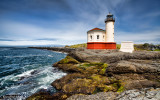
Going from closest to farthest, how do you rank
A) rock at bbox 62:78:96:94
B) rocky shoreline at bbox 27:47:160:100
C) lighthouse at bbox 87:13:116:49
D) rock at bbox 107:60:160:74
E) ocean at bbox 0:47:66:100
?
rocky shoreline at bbox 27:47:160:100
rock at bbox 62:78:96:94
ocean at bbox 0:47:66:100
rock at bbox 107:60:160:74
lighthouse at bbox 87:13:116:49

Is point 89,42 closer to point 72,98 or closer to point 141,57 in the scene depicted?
point 141,57

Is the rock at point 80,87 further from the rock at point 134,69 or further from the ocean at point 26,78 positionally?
the rock at point 134,69

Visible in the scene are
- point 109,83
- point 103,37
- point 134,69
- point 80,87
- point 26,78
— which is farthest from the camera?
point 103,37

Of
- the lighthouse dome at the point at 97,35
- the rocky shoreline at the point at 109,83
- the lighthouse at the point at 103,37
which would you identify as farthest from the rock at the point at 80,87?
the lighthouse dome at the point at 97,35

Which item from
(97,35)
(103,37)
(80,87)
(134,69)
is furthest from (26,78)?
(103,37)

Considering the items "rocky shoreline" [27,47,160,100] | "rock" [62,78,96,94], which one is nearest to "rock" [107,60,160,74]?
"rocky shoreline" [27,47,160,100]

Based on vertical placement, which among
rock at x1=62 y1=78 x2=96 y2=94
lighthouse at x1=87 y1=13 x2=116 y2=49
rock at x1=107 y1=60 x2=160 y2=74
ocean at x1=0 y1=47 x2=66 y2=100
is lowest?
ocean at x1=0 y1=47 x2=66 y2=100

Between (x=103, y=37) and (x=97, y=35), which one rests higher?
(x=97, y=35)

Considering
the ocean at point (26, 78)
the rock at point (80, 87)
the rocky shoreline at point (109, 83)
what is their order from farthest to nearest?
the ocean at point (26, 78) → the rock at point (80, 87) → the rocky shoreline at point (109, 83)

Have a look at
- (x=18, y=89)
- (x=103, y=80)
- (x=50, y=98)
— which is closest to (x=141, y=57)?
(x=103, y=80)

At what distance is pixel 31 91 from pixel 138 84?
9.45m

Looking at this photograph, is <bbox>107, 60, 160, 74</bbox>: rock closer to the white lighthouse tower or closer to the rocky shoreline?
the rocky shoreline

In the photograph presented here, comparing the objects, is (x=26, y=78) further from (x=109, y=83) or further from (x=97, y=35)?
(x=97, y=35)

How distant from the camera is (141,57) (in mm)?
12227
